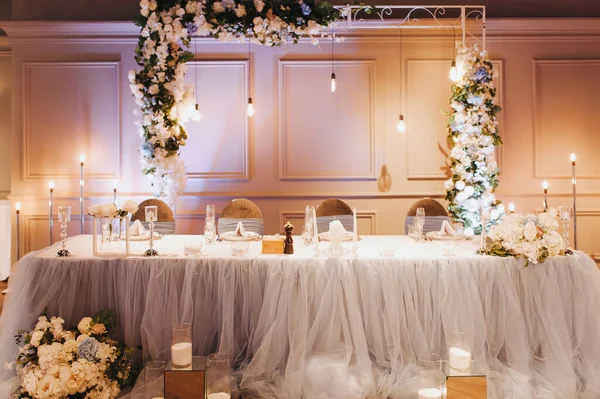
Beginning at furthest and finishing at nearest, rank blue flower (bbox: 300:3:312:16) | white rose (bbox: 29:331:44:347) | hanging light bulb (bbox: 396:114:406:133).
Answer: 1. hanging light bulb (bbox: 396:114:406:133)
2. blue flower (bbox: 300:3:312:16)
3. white rose (bbox: 29:331:44:347)

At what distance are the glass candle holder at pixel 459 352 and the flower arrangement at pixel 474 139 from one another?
9.23 feet

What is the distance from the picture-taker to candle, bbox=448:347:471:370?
2859 millimetres

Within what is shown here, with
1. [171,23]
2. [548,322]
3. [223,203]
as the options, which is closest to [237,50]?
[171,23]

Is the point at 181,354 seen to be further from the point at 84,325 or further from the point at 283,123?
the point at 283,123

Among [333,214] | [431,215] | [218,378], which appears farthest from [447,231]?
[218,378]

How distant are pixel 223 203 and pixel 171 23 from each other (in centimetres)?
214

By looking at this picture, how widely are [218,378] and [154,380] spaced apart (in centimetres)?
35

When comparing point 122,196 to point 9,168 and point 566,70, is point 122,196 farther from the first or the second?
point 566,70

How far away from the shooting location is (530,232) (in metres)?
3.16

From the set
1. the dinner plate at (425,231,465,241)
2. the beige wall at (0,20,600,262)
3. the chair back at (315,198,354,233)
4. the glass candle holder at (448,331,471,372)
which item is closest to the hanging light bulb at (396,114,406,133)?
the beige wall at (0,20,600,262)

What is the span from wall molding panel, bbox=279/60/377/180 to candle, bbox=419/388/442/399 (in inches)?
141

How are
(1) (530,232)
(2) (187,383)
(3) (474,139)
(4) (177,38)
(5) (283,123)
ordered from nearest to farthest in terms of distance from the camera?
(2) (187,383), (1) (530,232), (4) (177,38), (3) (474,139), (5) (283,123)

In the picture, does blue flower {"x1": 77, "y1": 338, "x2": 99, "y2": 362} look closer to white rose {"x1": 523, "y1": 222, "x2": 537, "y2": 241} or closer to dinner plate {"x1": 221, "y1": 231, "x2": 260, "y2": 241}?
dinner plate {"x1": 221, "y1": 231, "x2": 260, "y2": 241}

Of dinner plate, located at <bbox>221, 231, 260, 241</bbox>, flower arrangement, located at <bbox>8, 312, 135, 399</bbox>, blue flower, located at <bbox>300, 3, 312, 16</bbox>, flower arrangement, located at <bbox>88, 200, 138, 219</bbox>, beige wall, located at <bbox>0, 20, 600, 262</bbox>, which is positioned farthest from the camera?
beige wall, located at <bbox>0, 20, 600, 262</bbox>
